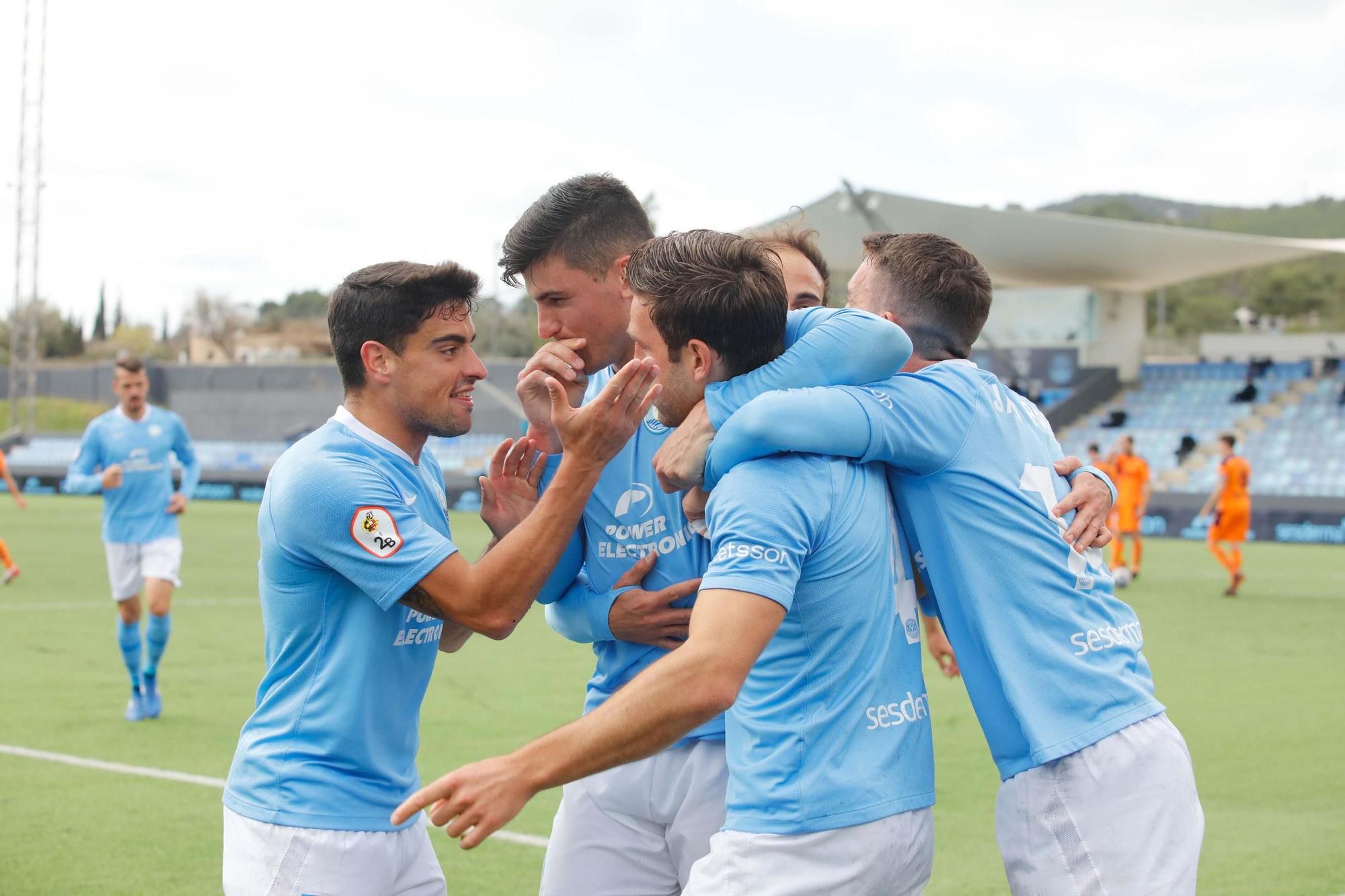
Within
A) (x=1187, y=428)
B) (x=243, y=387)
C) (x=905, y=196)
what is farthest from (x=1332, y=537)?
(x=243, y=387)

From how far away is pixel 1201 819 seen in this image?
113 inches

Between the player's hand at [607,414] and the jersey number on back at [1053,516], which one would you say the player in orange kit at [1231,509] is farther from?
the player's hand at [607,414]

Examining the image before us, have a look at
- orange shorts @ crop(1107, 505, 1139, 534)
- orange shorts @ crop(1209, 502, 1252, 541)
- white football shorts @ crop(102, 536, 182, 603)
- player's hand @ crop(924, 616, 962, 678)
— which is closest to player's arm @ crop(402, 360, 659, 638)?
player's hand @ crop(924, 616, 962, 678)

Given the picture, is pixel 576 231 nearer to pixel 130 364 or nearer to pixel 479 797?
pixel 479 797

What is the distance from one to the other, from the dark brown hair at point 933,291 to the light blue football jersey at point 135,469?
8.50m

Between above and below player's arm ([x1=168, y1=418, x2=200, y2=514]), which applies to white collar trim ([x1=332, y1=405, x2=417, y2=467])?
above

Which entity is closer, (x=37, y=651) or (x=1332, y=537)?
(x=37, y=651)

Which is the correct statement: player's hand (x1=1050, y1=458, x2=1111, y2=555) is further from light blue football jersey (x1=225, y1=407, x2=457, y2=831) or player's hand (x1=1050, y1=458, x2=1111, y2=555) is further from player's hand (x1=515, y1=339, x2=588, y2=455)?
light blue football jersey (x1=225, y1=407, x2=457, y2=831)

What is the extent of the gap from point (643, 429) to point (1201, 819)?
1.61 meters

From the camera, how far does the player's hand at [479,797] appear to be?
2203 millimetres

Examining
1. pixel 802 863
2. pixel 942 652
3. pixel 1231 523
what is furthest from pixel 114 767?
pixel 1231 523

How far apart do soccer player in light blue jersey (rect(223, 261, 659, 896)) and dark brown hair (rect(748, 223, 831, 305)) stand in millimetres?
939

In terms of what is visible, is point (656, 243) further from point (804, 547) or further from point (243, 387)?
point (243, 387)

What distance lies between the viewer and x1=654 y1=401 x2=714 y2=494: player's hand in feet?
8.79
